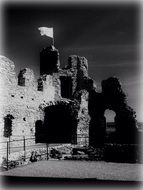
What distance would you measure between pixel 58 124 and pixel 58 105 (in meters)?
1.48

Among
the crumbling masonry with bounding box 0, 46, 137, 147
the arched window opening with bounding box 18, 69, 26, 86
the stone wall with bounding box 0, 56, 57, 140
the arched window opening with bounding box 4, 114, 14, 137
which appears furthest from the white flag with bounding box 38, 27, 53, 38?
the arched window opening with bounding box 4, 114, 14, 137

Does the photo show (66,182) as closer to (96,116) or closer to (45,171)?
(45,171)

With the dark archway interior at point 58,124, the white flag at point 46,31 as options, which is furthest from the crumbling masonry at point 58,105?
the white flag at point 46,31

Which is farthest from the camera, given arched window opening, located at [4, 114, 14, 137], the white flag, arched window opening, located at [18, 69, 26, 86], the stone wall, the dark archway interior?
the white flag

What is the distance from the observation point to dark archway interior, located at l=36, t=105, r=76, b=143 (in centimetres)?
2120

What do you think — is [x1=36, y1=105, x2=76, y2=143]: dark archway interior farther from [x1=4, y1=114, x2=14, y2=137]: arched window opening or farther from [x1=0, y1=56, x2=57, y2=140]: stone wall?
[x1=4, y1=114, x2=14, y2=137]: arched window opening

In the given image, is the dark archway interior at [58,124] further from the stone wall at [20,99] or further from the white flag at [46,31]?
the white flag at [46,31]

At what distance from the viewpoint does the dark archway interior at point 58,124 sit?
69.6 ft

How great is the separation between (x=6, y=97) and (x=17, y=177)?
326 inches

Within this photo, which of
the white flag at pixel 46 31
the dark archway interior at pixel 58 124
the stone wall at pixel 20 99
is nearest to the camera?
the stone wall at pixel 20 99

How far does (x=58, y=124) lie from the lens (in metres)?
21.9

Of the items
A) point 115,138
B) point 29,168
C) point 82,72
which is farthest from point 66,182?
point 82,72

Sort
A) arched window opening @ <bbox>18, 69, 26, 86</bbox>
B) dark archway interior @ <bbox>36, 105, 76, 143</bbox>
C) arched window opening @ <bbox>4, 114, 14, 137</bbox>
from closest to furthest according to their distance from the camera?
arched window opening @ <bbox>4, 114, 14, 137</bbox> → arched window opening @ <bbox>18, 69, 26, 86</bbox> → dark archway interior @ <bbox>36, 105, 76, 143</bbox>

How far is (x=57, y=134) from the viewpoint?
2166cm
